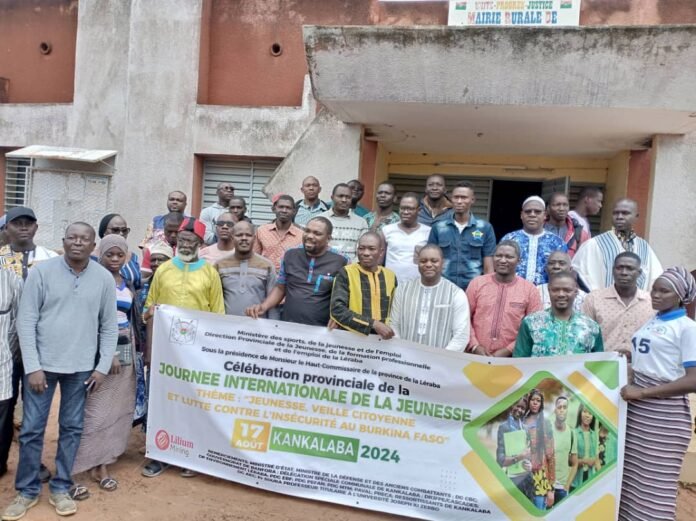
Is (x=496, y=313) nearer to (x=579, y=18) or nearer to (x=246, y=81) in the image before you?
(x=579, y=18)

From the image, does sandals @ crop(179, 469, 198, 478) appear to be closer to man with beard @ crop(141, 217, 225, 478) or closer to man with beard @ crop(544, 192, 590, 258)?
man with beard @ crop(141, 217, 225, 478)

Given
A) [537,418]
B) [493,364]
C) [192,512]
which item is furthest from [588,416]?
[192,512]

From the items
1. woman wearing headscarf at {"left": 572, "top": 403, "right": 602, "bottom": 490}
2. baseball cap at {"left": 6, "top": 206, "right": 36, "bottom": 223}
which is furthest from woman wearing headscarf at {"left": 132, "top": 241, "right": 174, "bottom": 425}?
woman wearing headscarf at {"left": 572, "top": 403, "right": 602, "bottom": 490}

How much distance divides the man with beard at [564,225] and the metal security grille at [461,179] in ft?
12.4

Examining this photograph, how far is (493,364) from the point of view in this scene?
11.5 feet

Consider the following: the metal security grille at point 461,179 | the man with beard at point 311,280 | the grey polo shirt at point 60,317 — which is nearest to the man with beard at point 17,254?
the grey polo shirt at point 60,317

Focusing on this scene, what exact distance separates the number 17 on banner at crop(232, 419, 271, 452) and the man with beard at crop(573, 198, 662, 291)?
2.64 metres

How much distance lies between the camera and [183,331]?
13.2 ft

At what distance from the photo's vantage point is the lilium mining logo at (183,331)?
13.1 feet

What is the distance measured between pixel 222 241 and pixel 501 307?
2.25 metres

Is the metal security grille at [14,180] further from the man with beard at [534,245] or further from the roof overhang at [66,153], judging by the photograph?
the man with beard at [534,245]

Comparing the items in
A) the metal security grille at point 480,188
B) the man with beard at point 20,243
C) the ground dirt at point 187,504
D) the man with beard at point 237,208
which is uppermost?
the metal security grille at point 480,188

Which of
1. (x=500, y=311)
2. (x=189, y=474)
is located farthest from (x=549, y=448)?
(x=189, y=474)

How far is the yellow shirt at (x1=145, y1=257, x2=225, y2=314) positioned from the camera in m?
4.05
